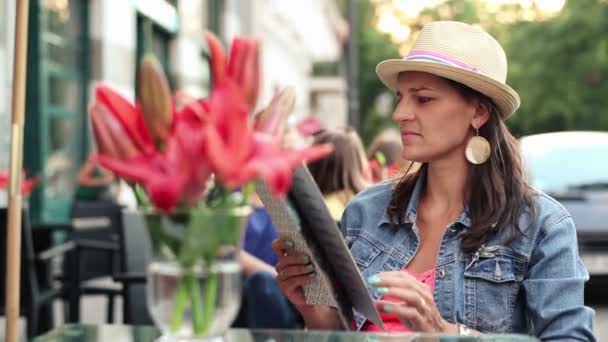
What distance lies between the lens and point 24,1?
2.45 metres

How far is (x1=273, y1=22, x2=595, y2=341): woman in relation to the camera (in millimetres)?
2818

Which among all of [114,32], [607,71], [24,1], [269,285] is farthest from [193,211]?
[607,71]

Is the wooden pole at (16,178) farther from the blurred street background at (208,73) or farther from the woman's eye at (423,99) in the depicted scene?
the woman's eye at (423,99)

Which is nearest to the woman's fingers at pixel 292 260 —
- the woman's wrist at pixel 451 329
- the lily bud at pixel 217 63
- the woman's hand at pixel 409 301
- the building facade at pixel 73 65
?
the woman's hand at pixel 409 301

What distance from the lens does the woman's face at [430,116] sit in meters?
2.95

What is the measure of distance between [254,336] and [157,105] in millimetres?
791

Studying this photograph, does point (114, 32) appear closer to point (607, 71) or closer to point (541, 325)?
point (541, 325)

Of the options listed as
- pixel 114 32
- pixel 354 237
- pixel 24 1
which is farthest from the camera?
pixel 114 32

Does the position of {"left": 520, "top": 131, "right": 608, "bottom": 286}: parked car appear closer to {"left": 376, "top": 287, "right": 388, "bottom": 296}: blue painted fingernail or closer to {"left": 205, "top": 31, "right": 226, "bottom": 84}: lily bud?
{"left": 376, "top": 287, "right": 388, "bottom": 296}: blue painted fingernail

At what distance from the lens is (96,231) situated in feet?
24.9

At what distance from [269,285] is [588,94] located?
102 ft

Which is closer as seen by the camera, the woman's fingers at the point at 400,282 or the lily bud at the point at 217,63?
the lily bud at the point at 217,63

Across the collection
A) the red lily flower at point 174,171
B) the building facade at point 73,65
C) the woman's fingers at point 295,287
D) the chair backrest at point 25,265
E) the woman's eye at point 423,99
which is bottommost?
the chair backrest at point 25,265

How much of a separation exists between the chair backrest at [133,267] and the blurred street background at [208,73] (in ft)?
3.26
